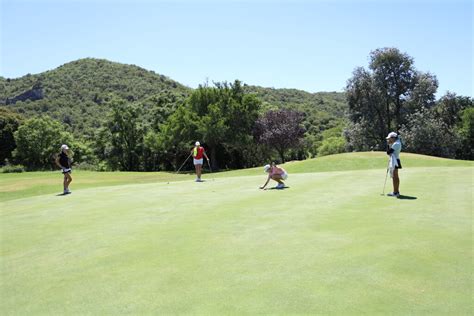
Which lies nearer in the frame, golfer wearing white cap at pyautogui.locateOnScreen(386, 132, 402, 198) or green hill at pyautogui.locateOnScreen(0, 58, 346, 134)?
golfer wearing white cap at pyautogui.locateOnScreen(386, 132, 402, 198)

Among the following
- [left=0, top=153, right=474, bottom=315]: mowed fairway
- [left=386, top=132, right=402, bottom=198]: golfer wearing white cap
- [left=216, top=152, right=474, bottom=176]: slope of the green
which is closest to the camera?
[left=0, top=153, right=474, bottom=315]: mowed fairway

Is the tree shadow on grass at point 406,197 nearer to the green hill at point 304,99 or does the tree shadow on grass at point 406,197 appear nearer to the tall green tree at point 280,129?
the tall green tree at point 280,129

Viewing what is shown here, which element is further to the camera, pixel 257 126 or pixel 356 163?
pixel 257 126

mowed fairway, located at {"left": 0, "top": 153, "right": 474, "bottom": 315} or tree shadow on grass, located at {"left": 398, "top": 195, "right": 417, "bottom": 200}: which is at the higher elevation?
tree shadow on grass, located at {"left": 398, "top": 195, "right": 417, "bottom": 200}

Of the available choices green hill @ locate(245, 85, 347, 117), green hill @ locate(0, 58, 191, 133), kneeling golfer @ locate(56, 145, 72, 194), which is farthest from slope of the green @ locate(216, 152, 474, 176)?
green hill @ locate(245, 85, 347, 117)

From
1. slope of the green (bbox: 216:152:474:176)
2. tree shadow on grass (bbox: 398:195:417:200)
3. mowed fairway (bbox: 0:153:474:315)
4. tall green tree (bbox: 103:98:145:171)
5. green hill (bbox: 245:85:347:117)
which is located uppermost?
green hill (bbox: 245:85:347:117)

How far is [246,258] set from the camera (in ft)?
26.1

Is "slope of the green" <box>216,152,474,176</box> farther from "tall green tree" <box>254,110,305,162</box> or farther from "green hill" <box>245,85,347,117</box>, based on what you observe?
"green hill" <box>245,85,347,117</box>

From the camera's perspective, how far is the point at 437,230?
9484mm

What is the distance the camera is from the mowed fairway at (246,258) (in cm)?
607

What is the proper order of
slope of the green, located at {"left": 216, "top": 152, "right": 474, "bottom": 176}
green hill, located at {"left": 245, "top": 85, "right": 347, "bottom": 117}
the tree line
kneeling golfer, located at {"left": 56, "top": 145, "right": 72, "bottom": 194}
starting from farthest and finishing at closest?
1. green hill, located at {"left": 245, "top": 85, "right": 347, "bottom": 117}
2. the tree line
3. slope of the green, located at {"left": 216, "top": 152, "right": 474, "bottom": 176}
4. kneeling golfer, located at {"left": 56, "top": 145, "right": 72, "bottom": 194}

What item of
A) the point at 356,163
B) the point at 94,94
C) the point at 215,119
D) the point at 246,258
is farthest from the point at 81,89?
the point at 246,258

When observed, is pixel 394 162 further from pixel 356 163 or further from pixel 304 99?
pixel 304 99

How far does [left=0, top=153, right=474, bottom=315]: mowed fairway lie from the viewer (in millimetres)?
6066
